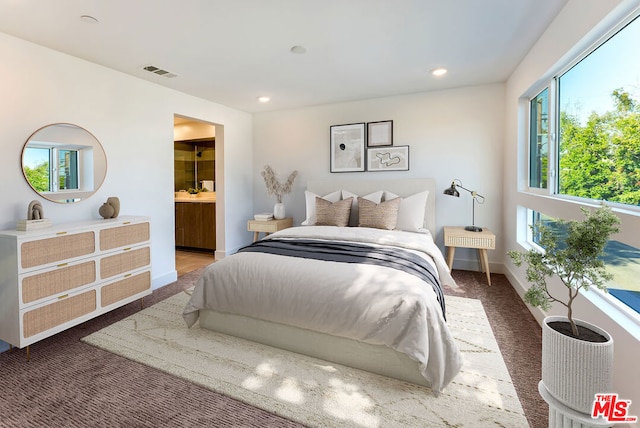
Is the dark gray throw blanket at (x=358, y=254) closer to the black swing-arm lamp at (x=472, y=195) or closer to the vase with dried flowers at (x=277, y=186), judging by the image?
the black swing-arm lamp at (x=472, y=195)

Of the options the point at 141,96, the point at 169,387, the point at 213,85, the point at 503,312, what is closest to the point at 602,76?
the point at 503,312

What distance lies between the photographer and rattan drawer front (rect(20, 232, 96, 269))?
7.13 ft

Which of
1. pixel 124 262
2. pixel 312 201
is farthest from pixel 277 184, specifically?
pixel 124 262

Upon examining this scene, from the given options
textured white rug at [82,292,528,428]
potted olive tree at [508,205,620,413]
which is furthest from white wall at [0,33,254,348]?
potted olive tree at [508,205,620,413]

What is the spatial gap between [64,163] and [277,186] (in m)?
2.71

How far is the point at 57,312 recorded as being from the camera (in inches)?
92.4

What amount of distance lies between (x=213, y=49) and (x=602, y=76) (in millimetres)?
2940

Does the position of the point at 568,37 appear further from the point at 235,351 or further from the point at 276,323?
→ the point at 235,351

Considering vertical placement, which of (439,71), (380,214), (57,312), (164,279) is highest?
(439,71)

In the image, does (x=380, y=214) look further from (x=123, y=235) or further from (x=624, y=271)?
(x=123, y=235)

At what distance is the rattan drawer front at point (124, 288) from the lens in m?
2.72

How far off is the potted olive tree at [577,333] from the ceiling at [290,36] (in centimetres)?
174

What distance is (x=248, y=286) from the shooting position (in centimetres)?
228

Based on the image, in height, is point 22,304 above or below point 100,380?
above
